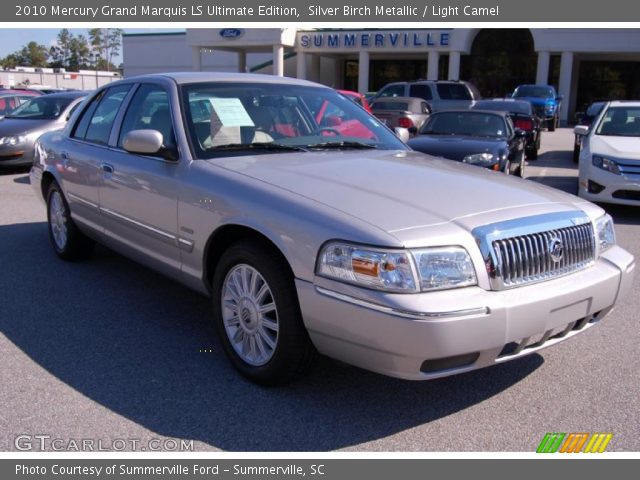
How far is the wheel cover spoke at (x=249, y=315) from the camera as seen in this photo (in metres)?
3.48

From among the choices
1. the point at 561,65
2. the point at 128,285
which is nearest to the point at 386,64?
the point at 561,65

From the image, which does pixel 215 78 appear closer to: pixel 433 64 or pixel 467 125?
pixel 467 125

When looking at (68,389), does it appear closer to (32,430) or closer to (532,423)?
(32,430)

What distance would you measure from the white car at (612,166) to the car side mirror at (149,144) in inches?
267

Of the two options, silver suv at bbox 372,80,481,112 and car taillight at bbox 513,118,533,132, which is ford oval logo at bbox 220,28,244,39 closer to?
silver suv at bbox 372,80,481,112

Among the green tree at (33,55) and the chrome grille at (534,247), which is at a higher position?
the green tree at (33,55)

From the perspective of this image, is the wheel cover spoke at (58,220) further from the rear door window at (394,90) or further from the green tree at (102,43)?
the green tree at (102,43)

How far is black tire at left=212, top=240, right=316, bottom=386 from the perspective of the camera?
3287 millimetres

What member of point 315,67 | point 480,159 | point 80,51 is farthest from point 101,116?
Answer: point 80,51

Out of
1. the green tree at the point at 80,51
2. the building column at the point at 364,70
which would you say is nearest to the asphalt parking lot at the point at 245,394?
the building column at the point at 364,70

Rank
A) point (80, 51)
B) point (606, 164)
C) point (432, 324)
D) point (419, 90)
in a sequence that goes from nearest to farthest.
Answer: point (432, 324)
point (606, 164)
point (419, 90)
point (80, 51)

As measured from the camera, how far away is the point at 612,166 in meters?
8.88

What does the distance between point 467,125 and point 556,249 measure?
809 centimetres

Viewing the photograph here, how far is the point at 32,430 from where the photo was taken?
314 centimetres
